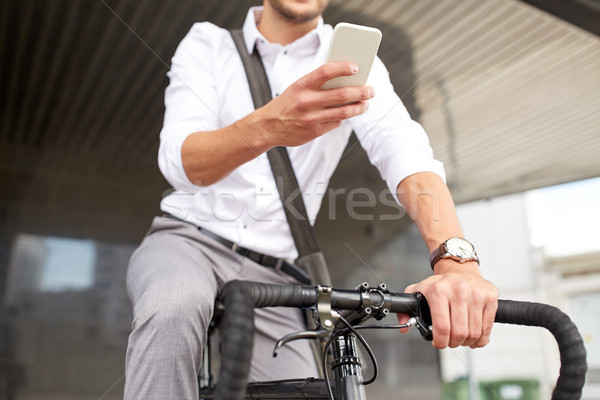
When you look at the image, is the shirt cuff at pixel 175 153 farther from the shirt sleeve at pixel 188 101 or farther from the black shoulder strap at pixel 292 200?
the black shoulder strap at pixel 292 200

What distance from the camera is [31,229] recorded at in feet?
21.1

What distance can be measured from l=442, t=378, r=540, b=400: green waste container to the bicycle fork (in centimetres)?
779

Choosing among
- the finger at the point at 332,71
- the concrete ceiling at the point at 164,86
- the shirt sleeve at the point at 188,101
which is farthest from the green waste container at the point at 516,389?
the finger at the point at 332,71

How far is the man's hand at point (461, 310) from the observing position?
0.75m

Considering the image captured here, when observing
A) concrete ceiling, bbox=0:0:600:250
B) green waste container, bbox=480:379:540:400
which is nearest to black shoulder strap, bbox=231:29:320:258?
concrete ceiling, bbox=0:0:600:250

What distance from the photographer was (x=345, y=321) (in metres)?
0.77

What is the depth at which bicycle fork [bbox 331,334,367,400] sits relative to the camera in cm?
78

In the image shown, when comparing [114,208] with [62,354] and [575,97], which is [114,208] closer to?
[62,354]

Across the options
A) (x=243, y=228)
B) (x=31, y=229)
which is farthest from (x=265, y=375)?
(x=31, y=229)

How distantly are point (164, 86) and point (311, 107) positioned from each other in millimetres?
3893

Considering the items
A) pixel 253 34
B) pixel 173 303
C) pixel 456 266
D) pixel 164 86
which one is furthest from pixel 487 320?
pixel 164 86

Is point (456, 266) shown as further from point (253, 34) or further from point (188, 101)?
point (253, 34)

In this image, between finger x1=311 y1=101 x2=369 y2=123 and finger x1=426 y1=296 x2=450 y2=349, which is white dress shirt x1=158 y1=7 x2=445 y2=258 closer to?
finger x1=311 y1=101 x2=369 y2=123

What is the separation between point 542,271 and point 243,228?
11.1 m
